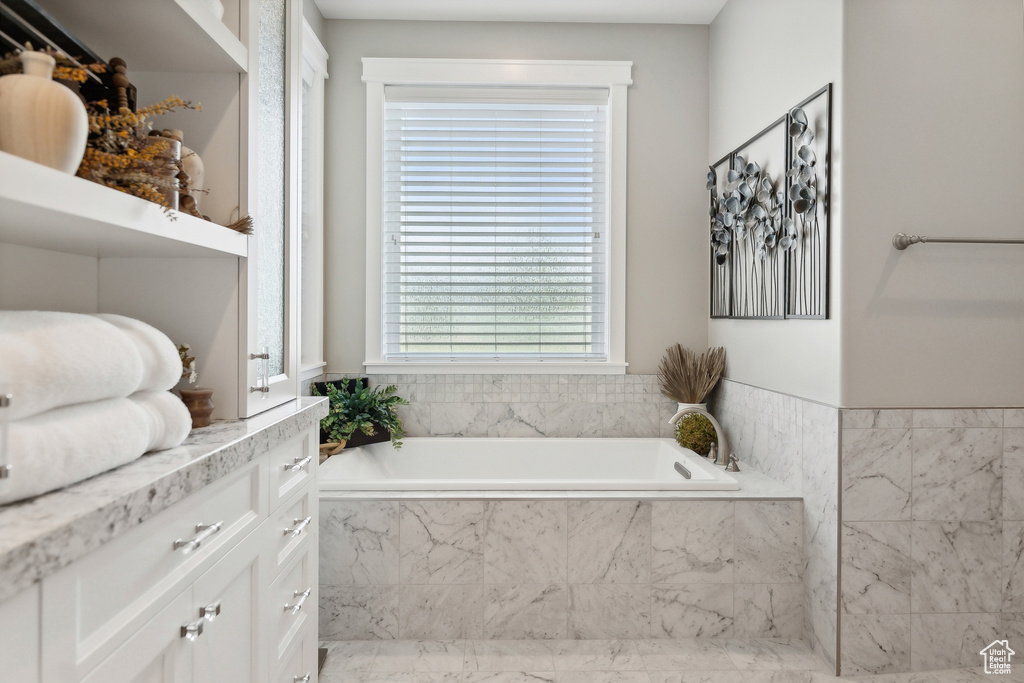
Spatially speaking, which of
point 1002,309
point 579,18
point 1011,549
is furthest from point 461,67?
point 1011,549

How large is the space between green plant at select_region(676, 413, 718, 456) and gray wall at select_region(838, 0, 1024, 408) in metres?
0.99

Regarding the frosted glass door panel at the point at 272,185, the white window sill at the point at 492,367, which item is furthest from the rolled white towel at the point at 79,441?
the white window sill at the point at 492,367

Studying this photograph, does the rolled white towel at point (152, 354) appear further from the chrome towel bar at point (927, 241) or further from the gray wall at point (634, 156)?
the gray wall at point (634, 156)

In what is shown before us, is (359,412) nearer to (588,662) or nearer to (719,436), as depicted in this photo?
(588,662)

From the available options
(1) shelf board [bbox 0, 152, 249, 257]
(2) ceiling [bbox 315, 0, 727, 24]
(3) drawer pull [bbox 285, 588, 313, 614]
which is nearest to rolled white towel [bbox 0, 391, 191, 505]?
(1) shelf board [bbox 0, 152, 249, 257]

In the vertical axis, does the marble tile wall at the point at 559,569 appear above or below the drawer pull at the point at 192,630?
below

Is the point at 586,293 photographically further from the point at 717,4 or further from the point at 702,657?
the point at 702,657

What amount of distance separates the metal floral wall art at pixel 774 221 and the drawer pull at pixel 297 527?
1.78m

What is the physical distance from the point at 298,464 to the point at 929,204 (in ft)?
6.89

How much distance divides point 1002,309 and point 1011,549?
0.80 metres

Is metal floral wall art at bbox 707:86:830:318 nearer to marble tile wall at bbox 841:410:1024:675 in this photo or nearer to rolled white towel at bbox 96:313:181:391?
marble tile wall at bbox 841:410:1024:675

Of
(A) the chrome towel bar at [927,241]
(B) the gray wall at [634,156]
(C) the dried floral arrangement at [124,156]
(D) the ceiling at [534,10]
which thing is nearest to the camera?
(C) the dried floral arrangement at [124,156]

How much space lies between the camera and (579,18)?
319 centimetres

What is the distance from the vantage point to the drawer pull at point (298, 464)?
1437 mm
